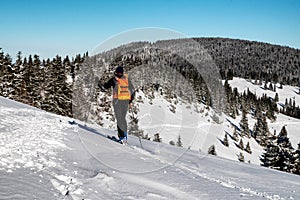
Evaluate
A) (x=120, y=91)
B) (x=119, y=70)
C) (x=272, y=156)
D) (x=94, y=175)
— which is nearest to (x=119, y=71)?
(x=119, y=70)

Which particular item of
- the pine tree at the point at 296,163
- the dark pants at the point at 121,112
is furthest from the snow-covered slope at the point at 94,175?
the pine tree at the point at 296,163

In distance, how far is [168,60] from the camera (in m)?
9.08

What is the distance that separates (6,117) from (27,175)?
276 inches

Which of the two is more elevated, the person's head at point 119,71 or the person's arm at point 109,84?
the person's head at point 119,71

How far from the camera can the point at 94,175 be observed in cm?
636

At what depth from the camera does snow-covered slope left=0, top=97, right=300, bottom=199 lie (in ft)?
17.5

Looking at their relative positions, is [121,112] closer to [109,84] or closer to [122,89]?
[122,89]

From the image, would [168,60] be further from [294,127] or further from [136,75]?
[294,127]

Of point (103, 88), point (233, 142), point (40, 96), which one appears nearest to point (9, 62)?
point (40, 96)

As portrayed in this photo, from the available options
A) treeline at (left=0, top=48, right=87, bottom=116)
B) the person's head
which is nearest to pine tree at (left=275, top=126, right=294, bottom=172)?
treeline at (left=0, top=48, right=87, bottom=116)

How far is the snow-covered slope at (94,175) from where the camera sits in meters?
5.35

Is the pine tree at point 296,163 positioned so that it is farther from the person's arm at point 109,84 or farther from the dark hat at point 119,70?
the dark hat at point 119,70

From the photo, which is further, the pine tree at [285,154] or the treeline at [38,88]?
the pine tree at [285,154]

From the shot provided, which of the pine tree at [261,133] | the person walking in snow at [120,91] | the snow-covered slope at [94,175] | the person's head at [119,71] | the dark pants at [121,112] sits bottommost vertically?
the pine tree at [261,133]
